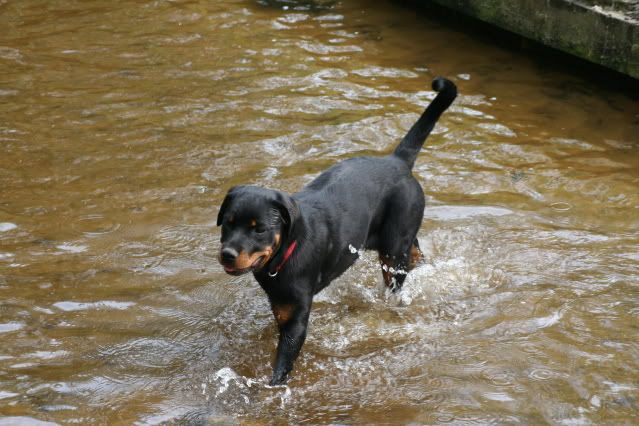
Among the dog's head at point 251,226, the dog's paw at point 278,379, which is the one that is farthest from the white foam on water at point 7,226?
the dog's paw at point 278,379

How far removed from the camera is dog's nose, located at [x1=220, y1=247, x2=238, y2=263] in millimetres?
3986

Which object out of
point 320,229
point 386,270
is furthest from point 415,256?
point 320,229

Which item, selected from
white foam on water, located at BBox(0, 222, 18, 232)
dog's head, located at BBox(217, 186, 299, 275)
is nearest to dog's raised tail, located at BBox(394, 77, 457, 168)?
dog's head, located at BBox(217, 186, 299, 275)

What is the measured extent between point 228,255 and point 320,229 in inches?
30.5

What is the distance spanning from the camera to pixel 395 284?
17.9 ft

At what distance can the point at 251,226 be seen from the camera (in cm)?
411

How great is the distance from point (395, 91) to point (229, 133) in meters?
1.84

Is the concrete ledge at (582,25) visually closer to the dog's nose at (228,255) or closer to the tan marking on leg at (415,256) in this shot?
the tan marking on leg at (415,256)

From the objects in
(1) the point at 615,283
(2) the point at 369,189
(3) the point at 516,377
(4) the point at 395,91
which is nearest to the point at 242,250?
(2) the point at 369,189

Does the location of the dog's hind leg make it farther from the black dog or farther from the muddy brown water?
the muddy brown water

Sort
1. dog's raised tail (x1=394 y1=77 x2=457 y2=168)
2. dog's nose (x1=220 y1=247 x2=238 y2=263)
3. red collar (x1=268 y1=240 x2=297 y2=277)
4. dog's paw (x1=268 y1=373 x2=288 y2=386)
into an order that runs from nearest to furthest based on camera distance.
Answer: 1. dog's nose (x1=220 y1=247 x2=238 y2=263)
2. red collar (x1=268 y1=240 x2=297 y2=277)
3. dog's paw (x1=268 y1=373 x2=288 y2=386)
4. dog's raised tail (x1=394 y1=77 x2=457 y2=168)

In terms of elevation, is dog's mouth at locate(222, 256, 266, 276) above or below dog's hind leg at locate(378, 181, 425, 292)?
above

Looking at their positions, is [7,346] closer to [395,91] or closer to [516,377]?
[516,377]

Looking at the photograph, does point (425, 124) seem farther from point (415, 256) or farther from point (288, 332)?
point (288, 332)
